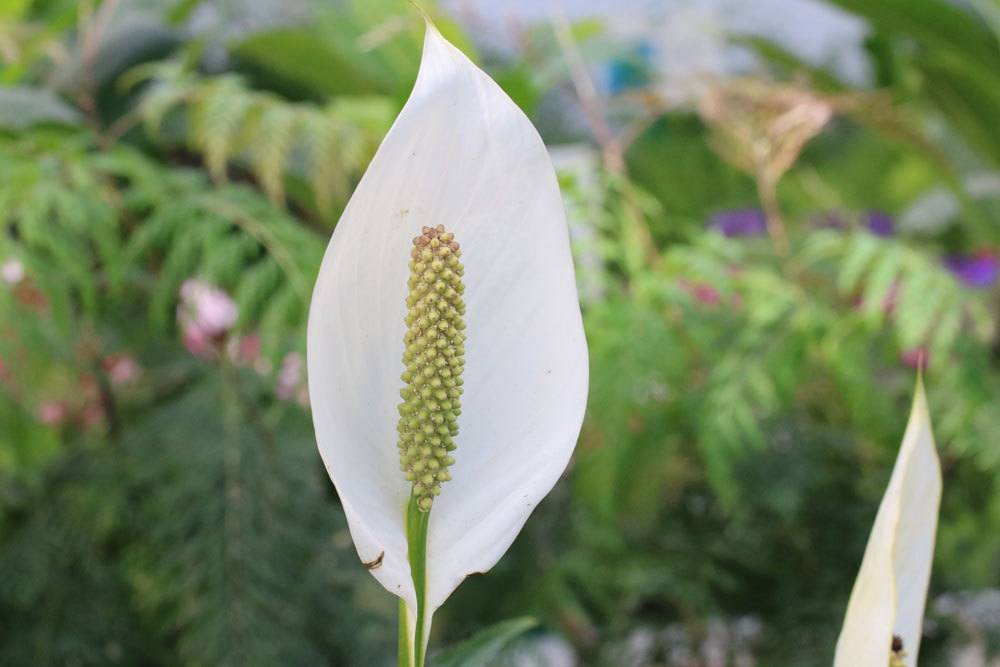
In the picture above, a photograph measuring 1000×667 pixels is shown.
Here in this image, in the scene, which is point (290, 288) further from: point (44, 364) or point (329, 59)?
point (329, 59)

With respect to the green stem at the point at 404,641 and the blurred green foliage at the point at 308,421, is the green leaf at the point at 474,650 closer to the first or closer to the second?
the green stem at the point at 404,641

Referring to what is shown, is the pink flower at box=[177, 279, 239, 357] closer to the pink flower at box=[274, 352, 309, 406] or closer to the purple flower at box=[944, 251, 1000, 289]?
the pink flower at box=[274, 352, 309, 406]

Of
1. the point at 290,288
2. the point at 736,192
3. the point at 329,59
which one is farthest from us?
the point at 736,192

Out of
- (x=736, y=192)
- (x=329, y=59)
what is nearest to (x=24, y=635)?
(x=329, y=59)

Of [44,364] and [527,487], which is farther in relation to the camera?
[44,364]

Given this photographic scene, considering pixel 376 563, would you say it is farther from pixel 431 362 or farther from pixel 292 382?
pixel 292 382

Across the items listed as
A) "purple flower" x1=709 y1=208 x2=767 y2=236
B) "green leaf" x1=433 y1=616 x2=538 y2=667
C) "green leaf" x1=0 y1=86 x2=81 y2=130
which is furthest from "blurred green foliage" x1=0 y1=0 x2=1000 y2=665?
"purple flower" x1=709 y1=208 x2=767 y2=236

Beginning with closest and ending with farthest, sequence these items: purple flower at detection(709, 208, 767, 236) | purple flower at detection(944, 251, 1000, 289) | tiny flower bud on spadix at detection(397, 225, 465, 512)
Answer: tiny flower bud on spadix at detection(397, 225, 465, 512)
purple flower at detection(944, 251, 1000, 289)
purple flower at detection(709, 208, 767, 236)

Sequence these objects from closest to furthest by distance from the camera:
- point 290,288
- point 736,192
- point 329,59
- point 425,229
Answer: point 425,229
point 290,288
point 329,59
point 736,192

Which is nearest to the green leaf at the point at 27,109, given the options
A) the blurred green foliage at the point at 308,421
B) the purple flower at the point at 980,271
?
the blurred green foliage at the point at 308,421
